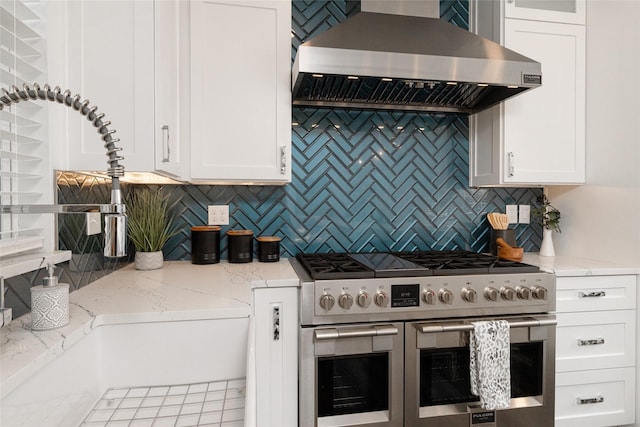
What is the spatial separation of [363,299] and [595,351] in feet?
4.56

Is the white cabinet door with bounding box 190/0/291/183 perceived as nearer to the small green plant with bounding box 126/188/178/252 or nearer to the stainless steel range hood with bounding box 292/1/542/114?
the stainless steel range hood with bounding box 292/1/542/114

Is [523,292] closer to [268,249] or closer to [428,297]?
[428,297]

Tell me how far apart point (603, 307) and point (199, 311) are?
2095 millimetres

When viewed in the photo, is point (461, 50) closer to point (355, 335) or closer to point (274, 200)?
point (274, 200)

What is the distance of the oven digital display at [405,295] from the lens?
5.55 feet

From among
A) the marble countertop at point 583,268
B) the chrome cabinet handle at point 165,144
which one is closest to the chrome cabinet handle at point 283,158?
the chrome cabinet handle at point 165,144

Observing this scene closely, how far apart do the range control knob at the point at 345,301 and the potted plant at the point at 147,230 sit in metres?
1.02

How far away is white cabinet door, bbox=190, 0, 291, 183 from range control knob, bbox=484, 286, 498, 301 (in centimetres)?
118

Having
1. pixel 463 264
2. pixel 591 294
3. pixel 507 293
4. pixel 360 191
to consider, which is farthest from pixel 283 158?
pixel 591 294

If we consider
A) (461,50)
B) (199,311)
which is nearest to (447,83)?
(461,50)

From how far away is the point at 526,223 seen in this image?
263 centimetres

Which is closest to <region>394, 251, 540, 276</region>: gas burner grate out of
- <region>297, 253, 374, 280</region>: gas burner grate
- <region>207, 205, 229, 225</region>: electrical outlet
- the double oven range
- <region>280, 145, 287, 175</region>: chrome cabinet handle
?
the double oven range

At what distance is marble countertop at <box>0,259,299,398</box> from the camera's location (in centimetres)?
81

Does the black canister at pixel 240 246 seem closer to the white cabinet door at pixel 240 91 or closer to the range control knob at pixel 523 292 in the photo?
the white cabinet door at pixel 240 91
